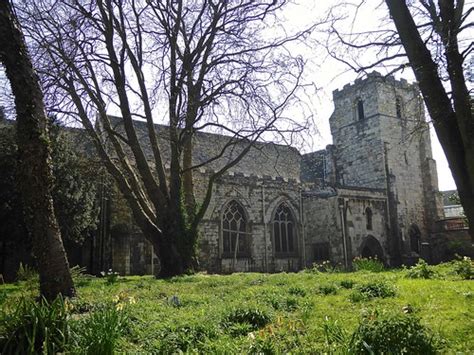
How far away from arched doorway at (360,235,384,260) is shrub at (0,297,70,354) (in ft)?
82.7

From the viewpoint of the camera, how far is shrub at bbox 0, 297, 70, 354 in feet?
13.6

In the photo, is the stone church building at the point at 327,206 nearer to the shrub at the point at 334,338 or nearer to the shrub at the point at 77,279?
the shrub at the point at 77,279

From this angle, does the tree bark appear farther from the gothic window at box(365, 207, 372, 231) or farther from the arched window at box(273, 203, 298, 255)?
the gothic window at box(365, 207, 372, 231)

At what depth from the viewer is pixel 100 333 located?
412 cm

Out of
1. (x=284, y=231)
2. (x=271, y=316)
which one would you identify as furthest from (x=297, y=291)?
(x=284, y=231)

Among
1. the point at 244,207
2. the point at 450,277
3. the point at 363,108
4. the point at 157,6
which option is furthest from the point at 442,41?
the point at 363,108

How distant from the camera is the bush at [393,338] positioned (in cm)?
→ 397

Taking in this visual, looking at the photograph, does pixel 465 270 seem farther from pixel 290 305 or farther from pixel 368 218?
pixel 368 218

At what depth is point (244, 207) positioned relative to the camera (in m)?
24.2

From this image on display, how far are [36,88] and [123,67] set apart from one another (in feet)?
24.0

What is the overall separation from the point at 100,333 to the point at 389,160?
30925 mm

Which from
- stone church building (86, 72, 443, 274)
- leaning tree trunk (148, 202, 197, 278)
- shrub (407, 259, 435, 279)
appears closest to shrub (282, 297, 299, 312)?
shrub (407, 259, 435, 279)

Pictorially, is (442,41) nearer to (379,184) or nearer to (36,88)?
(36,88)

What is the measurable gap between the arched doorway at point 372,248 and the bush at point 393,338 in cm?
2410
